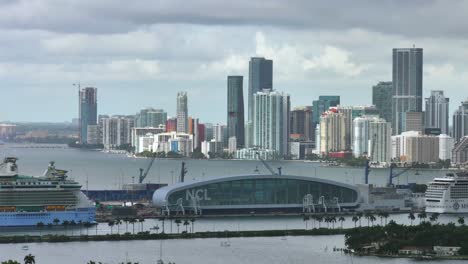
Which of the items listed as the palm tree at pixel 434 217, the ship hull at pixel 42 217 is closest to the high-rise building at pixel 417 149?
the palm tree at pixel 434 217

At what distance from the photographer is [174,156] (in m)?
170

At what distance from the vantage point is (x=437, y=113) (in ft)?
646

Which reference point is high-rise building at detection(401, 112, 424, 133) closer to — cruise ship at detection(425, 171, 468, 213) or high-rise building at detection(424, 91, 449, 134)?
high-rise building at detection(424, 91, 449, 134)

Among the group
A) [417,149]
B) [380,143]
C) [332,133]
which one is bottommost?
[417,149]

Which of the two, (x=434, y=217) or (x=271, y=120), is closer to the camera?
(x=434, y=217)

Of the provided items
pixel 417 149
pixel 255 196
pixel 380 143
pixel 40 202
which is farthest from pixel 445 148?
pixel 40 202

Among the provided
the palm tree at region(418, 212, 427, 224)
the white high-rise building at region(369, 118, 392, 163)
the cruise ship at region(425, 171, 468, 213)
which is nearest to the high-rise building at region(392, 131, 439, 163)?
the white high-rise building at region(369, 118, 392, 163)

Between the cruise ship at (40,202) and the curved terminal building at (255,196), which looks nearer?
the cruise ship at (40,202)

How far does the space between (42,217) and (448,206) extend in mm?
21941

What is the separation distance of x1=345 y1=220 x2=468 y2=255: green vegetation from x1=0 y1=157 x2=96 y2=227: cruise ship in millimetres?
13543

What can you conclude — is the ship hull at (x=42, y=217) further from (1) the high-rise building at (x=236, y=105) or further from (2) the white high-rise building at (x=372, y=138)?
(1) the high-rise building at (x=236, y=105)

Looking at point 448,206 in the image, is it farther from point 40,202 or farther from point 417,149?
point 417,149

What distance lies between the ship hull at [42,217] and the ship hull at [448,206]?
63.0 ft

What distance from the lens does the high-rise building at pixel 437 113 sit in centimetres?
19625
